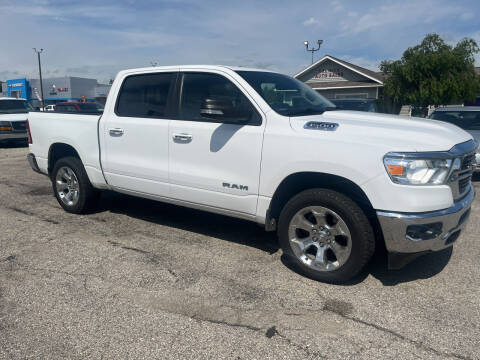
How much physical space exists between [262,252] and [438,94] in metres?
22.7

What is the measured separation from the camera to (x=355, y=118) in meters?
3.97

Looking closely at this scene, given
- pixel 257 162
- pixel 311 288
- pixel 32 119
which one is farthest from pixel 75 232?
pixel 311 288

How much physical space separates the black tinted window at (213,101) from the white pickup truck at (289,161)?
1cm

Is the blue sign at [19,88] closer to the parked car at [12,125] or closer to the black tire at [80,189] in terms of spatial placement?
the parked car at [12,125]

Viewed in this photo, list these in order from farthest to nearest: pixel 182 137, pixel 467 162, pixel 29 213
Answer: pixel 29 213 < pixel 182 137 < pixel 467 162

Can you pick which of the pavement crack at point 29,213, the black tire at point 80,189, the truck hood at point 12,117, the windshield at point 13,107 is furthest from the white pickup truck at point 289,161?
the windshield at point 13,107

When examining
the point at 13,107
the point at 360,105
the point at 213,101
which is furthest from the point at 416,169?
the point at 13,107

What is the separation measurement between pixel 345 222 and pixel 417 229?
1.86 feet

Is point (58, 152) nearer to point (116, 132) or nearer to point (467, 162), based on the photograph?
point (116, 132)

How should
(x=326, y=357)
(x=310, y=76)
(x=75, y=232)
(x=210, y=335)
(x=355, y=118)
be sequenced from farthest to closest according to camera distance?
1. (x=310, y=76)
2. (x=75, y=232)
3. (x=355, y=118)
4. (x=210, y=335)
5. (x=326, y=357)

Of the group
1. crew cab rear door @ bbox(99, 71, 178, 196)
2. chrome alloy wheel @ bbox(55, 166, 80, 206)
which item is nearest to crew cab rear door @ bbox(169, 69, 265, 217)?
crew cab rear door @ bbox(99, 71, 178, 196)

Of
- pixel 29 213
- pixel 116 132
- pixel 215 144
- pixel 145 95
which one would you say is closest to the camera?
pixel 215 144

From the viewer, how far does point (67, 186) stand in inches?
235

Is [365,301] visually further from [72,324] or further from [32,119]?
[32,119]
